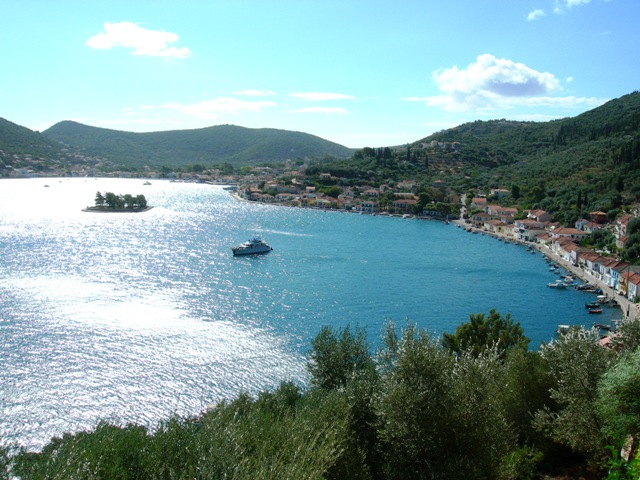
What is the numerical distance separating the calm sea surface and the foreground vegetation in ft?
22.1

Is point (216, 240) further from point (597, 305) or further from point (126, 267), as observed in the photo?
point (597, 305)

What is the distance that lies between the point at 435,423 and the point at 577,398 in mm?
3322

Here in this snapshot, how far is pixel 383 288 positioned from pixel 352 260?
8.30 meters

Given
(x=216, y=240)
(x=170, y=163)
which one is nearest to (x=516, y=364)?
(x=216, y=240)

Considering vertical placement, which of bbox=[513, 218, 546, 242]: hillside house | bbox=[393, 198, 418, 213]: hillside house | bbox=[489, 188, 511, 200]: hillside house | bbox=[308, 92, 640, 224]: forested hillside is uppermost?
bbox=[308, 92, 640, 224]: forested hillside

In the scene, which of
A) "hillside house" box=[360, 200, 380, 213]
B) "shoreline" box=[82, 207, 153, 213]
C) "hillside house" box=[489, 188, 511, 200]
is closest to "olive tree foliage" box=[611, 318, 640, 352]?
"hillside house" box=[489, 188, 511, 200]

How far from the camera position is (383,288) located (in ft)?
96.6

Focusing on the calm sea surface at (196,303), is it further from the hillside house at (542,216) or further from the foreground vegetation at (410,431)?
the foreground vegetation at (410,431)

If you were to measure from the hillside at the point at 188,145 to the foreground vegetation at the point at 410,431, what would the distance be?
529 ft

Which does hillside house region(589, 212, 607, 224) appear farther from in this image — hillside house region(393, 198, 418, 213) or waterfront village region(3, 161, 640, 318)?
hillside house region(393, 198, 418, 213)

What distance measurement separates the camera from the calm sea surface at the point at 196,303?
623 inches

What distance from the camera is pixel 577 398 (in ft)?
30.6

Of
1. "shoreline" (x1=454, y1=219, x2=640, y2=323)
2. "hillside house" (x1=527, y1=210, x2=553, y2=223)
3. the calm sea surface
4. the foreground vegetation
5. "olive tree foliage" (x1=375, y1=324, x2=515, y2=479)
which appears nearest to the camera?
the foreground vegetation

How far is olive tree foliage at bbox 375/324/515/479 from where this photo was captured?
7.77 meters
